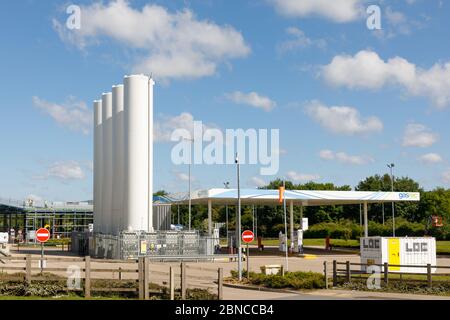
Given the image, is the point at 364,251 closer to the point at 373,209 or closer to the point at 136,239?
the point at 136,239

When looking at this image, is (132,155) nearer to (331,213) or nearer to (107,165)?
(107,165)

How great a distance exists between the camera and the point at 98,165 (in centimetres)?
5816

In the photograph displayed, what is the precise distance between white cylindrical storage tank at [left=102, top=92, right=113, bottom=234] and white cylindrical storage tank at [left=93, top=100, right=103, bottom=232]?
164cm

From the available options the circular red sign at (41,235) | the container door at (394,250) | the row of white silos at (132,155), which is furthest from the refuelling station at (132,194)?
the circular red sign at (41,235)

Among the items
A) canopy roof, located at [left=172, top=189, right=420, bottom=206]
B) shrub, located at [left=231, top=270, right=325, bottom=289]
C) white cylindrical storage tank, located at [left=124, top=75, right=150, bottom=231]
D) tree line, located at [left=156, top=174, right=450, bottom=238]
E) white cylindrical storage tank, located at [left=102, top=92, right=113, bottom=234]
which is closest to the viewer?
shrub, located at [left=231, top=270, right=325, bottom=289]

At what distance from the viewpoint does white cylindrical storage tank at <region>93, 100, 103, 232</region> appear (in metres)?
57.3

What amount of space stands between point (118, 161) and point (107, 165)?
4167 mm

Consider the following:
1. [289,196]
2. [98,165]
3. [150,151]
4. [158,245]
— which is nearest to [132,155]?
[150,151]

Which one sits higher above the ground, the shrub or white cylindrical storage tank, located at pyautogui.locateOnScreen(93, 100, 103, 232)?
white cylindrical storage tank, located at pyautogui.locateOnScreen(93, 100, 103, 232)

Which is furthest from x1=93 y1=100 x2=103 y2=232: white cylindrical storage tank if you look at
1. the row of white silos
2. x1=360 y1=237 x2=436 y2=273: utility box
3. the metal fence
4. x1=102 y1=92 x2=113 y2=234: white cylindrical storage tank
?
x1=360 y1=237 x2=436 y2=273: utility box

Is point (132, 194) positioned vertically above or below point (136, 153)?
below

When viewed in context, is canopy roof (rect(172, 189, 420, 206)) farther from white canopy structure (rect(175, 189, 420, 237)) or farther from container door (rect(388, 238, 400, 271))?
container door (rect(388, 238, 400, 271))

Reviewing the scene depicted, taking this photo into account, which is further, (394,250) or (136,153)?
(136,153)
